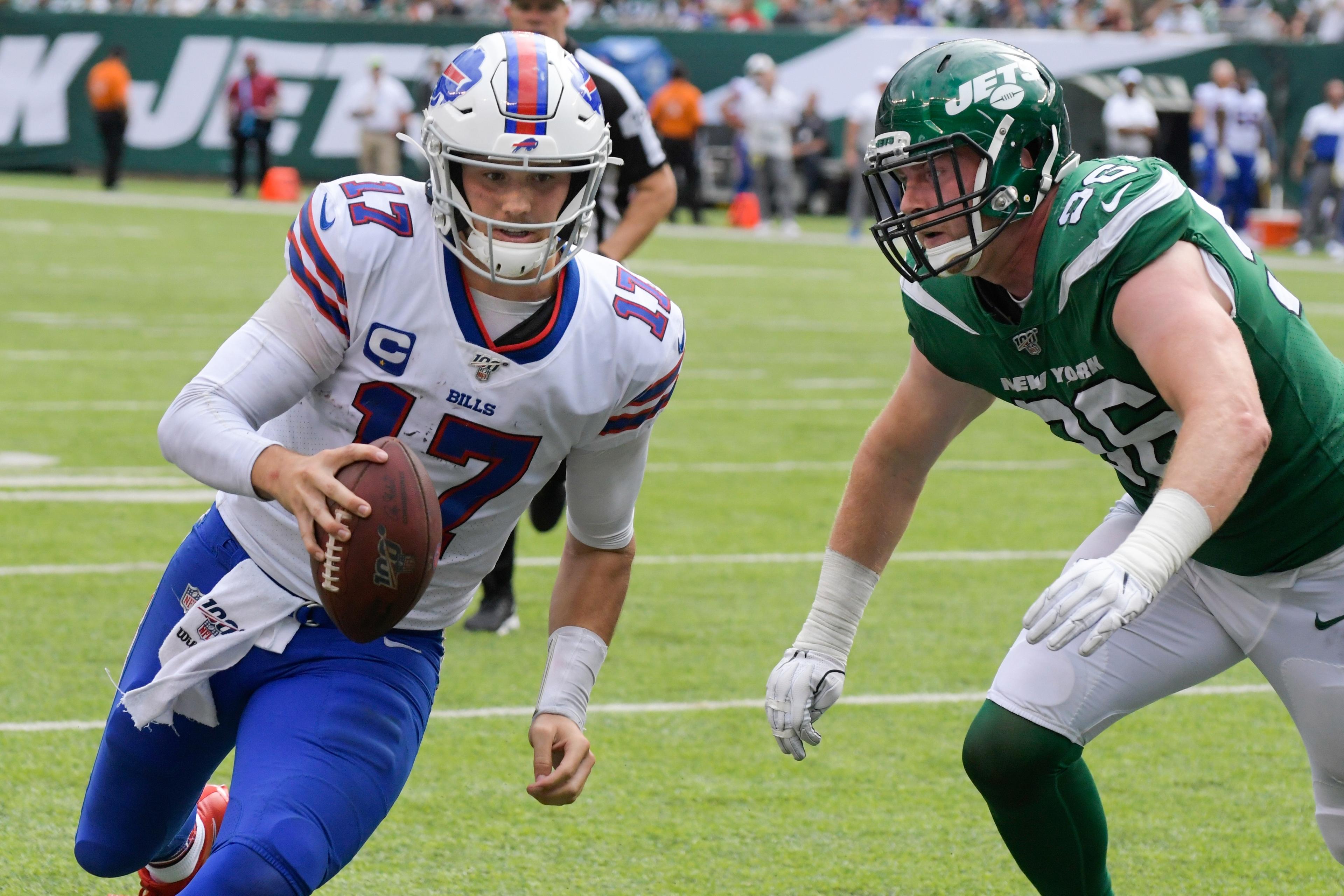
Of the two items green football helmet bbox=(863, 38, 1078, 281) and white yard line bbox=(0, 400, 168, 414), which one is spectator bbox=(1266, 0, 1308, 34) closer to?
white yard line bbox=(0, 400, 168, 414)

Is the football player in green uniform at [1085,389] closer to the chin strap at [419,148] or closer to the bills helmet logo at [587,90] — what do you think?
the bills helmet logo at [587,90]

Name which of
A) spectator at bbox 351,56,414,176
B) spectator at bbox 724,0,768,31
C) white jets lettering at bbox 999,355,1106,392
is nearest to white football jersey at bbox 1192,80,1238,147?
spectator at bbox 724,0,768,31

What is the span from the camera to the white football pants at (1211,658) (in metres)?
2.99

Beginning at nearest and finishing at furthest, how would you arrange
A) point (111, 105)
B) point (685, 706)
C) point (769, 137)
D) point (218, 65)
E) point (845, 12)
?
point (685, 706), point (769, 137), point (111, 105), point (218, 65), point (845, 12)

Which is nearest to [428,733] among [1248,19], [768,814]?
[768,814]

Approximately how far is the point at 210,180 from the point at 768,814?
2268 centimetres

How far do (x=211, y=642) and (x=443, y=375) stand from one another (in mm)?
574

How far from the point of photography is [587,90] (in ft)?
9.34

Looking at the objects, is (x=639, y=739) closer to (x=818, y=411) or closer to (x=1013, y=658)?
(x=1013, y=658)

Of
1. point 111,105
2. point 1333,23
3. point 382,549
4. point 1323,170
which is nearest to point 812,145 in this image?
point 1323,170

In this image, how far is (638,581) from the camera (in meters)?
6.20

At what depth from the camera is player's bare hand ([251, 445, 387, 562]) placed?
2414mm

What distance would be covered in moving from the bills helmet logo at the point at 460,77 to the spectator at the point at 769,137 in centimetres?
1814

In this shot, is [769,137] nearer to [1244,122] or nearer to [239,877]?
[1244,122]
